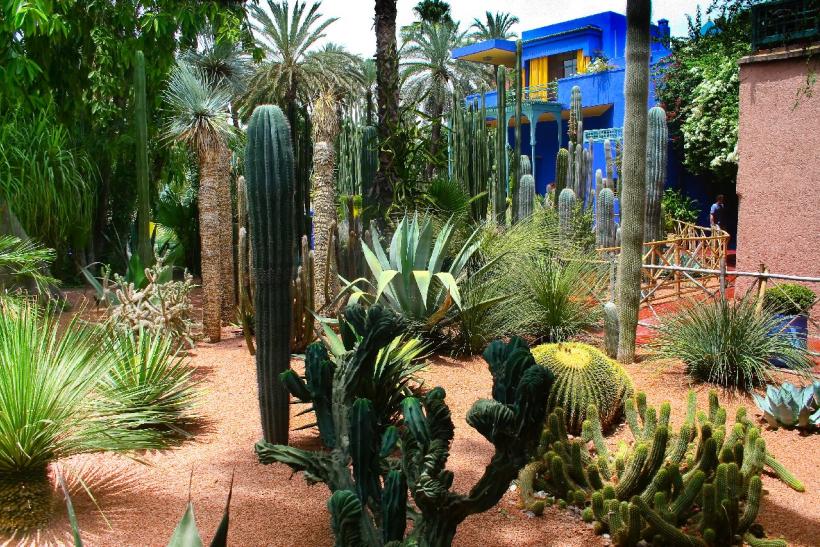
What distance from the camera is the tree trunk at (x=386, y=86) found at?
32.7ft

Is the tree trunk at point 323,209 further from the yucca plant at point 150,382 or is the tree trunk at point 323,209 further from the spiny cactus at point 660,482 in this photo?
the spiny cactus at point 660,482

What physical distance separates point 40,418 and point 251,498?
116 cm

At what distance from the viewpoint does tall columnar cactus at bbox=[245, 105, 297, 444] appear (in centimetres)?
466

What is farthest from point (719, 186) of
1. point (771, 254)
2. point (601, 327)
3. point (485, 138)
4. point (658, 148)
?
point (601, 327)

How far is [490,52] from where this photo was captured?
1168 inches

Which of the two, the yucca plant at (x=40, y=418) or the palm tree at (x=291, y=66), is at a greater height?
the palm tree at (x=291, y=66)

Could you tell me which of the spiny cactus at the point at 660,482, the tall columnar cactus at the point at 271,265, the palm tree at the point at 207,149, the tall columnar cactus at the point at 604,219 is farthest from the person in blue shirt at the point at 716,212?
the tall columnar cactus at the point at 271,265

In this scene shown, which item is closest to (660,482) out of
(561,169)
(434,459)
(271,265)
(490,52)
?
(434,459)

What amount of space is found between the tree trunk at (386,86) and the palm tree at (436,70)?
76.0 feet

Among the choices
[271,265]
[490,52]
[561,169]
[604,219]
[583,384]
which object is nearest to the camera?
[271,265]

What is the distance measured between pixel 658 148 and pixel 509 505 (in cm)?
1010

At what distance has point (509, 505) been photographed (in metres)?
4.12

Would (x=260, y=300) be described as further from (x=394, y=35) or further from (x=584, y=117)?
(x=584, y=117)

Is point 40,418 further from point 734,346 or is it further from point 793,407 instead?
point 734,346
